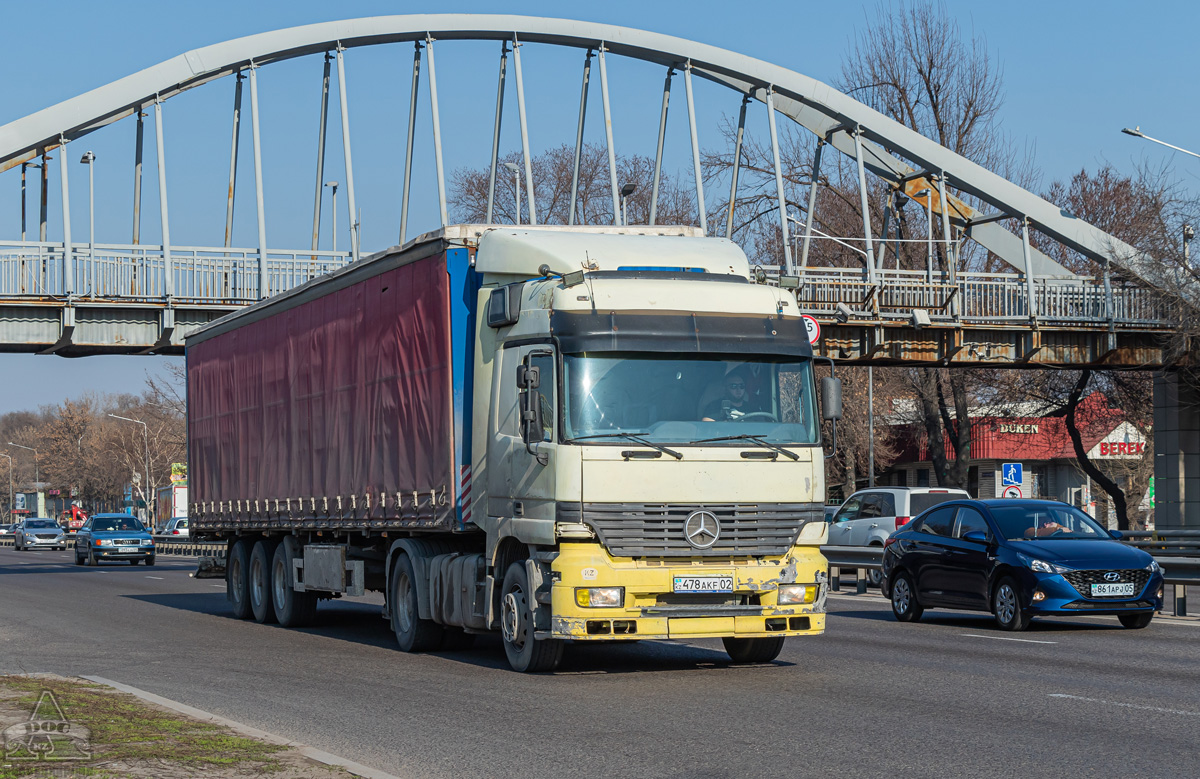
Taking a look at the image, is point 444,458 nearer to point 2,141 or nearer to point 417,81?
point 2,141

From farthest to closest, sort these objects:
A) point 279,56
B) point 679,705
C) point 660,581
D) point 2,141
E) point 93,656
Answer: point 279,56 < point 2,141 < point 93,656 < point 660,581 < point 679,705

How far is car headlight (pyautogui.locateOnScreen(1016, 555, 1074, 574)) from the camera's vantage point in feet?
57.0

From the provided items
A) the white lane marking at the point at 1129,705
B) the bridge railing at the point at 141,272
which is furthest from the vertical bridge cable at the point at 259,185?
the white lane marking at the point at 1129,705

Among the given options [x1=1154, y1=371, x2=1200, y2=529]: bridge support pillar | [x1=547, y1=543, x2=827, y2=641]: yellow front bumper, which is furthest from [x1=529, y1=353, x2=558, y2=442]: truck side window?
[x1=1154, y1=371, x2=1200, y2=529]: bridge support pillar

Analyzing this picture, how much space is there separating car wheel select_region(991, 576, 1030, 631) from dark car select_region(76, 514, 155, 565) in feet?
112

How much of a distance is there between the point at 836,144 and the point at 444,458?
35987 mm

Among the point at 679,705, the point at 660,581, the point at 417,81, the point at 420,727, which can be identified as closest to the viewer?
the point at 420,727

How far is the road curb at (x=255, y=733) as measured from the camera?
806 cm

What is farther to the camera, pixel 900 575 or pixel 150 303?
pixel 150 303

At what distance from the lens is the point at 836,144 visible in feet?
159

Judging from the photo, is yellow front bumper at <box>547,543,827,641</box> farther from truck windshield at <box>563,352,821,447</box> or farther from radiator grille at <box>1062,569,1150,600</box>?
radiator grille at <box>1062,569,1150,600</box>

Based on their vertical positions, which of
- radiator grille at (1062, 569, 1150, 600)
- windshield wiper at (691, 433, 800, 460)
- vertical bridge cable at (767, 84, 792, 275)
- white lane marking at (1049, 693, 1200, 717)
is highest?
vertical bridge cable at (767, 84, 792, 275)

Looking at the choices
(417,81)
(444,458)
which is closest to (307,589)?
(444,458)

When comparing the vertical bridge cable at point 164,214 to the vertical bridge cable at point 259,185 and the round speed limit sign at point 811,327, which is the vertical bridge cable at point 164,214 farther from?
the round speed limit sign at point 811,327
